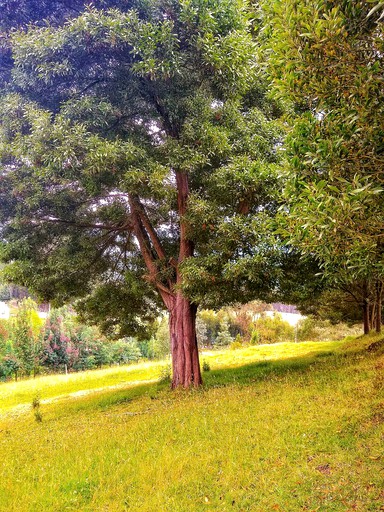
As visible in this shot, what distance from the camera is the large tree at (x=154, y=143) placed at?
9.22m

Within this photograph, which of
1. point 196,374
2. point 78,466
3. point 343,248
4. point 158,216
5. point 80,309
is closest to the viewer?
point 343,248

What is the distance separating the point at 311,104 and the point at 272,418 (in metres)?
5.98

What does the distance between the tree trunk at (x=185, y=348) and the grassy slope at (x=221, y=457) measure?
8.67 feet

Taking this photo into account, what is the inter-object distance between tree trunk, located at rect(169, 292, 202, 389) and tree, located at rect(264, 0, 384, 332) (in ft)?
26.8

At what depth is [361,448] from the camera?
5.46 meters

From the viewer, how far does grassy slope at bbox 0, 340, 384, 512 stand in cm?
464

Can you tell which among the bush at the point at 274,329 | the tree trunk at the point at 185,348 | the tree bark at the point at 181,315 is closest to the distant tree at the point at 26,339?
the bush at the point at 274,329

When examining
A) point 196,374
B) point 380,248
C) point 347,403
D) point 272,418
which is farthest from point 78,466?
point 196,374

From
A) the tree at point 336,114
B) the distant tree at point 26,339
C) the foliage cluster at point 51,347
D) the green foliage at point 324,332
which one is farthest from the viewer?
the green foliage at point 324,332

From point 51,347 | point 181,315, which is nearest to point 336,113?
point 181,315

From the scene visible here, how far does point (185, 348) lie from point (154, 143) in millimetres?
7283

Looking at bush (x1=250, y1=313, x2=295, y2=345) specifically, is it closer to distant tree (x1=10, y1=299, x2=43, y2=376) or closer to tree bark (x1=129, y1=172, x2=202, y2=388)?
distant tree (x1=10, y1=299, x2=43, y2=376)

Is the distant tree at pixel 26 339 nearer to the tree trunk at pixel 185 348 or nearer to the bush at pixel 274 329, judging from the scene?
the bush at pixel 274 329

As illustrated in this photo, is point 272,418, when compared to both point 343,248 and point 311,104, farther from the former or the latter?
point 311,104
